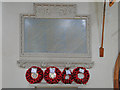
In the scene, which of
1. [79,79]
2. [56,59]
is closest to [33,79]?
[56,59]

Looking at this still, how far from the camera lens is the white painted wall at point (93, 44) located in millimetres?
2012

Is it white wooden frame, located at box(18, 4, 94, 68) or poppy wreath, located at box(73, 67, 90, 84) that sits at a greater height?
white wooden frame, located at box(18, 4, 94, 68)

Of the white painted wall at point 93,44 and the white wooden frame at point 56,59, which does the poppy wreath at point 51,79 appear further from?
the white painted wall at point 93,44

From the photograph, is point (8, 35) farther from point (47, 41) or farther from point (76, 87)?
point (76, 87)

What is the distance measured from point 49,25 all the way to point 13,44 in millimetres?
606

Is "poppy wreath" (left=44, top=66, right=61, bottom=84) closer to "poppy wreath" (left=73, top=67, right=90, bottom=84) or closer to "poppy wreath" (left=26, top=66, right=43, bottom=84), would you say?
"poppy wreath" (left=26, top=66, right=43, bottom=84)

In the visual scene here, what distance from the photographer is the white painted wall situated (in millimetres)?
2012

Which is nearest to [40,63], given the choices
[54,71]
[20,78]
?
[54,71]

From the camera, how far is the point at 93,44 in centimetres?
202

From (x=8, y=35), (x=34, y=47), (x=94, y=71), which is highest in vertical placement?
(x=8, y=35)

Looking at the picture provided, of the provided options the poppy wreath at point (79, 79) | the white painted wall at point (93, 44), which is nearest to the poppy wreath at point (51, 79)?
the poppy wreath at point (79, 79)

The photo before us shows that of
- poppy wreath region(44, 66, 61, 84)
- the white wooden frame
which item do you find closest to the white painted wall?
the white wooden frame

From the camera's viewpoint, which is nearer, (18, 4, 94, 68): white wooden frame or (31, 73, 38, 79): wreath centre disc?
(31, 73, 38, 79): wreath centre disc

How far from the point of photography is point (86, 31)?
2029 millimetres
